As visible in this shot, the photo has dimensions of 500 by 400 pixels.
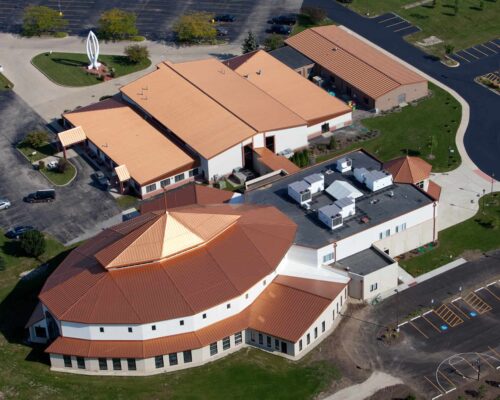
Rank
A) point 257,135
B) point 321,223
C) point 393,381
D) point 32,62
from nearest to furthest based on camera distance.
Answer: point 393,381 → point 321,223 → point 257,135 → point 32,62

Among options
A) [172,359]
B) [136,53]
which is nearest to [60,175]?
[136,53]

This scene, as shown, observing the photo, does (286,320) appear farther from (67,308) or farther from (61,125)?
(61,125)

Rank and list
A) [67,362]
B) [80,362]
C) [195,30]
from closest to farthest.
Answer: [80,362] → [67,362] → [195,30]

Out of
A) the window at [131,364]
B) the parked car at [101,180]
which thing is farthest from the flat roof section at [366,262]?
the parked car at [101,180]

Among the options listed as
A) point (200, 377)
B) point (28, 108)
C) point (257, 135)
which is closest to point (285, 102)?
point (257, 135)

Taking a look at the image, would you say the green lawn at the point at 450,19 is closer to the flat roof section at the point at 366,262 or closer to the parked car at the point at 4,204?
the flat roof section at the point at 366,262

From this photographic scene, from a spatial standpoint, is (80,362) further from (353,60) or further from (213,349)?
(353,60)

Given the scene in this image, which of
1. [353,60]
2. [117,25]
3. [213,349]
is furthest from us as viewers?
[117,25]
